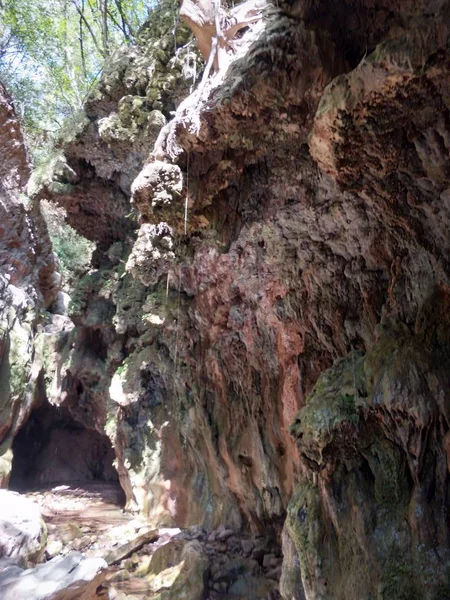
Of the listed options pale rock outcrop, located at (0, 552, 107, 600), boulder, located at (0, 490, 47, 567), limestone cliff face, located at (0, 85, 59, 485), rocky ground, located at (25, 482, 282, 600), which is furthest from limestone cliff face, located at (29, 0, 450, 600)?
limestone cliff face, located at (0, 85, 59, 485)

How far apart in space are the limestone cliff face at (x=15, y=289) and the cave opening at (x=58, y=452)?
205 cm

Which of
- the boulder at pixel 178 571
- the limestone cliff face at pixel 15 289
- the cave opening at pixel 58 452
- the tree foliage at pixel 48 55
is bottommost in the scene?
the boulder at pixel 178 571

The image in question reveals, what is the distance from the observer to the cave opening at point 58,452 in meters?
14.8

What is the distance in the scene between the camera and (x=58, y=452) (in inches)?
612

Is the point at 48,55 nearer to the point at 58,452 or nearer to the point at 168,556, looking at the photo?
the point at 58,452

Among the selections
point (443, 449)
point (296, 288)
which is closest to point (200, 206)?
point (296, 288)

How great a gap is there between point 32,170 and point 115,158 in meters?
3.78

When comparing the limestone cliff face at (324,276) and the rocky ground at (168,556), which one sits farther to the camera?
the rocky ground at (168,556)

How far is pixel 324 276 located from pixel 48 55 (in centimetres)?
1559

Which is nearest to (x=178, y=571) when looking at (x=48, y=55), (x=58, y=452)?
(x=58, y=452)

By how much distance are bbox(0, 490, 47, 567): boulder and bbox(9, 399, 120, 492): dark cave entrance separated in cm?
665

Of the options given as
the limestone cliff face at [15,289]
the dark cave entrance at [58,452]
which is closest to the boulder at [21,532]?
the limestone cliff face at [15,289]

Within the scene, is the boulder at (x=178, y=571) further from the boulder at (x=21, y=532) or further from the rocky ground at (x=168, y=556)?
the boulder at (x=21, y=532)

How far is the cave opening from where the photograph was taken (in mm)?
14750
